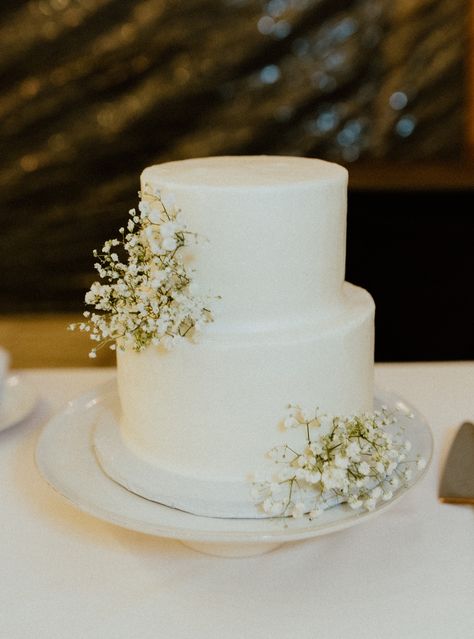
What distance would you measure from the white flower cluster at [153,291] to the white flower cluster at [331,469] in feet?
0.61

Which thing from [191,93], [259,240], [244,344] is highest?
[259,240]

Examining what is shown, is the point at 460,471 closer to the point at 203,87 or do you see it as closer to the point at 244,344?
the point at 244,344

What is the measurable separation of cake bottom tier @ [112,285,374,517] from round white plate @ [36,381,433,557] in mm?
32

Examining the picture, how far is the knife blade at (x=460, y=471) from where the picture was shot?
1.12 meters

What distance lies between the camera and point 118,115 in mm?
4648

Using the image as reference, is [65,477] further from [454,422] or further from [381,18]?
[381,18]

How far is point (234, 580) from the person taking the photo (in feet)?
3.18

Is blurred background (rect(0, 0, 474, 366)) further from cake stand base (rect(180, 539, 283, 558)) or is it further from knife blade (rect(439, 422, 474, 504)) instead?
cake stand base (rect(180, 539, 283, 558))

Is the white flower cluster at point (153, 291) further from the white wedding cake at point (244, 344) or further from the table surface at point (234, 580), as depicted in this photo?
the table surface at point (234, 580)

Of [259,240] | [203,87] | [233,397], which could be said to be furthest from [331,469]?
[203,87]

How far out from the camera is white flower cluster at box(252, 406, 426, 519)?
926 millimetres

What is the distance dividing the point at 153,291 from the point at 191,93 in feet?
12.6

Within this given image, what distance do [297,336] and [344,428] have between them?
0.13 metres

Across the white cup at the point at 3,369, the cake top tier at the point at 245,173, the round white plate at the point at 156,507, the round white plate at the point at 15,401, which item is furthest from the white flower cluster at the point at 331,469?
the white cup at the point at 3,369
